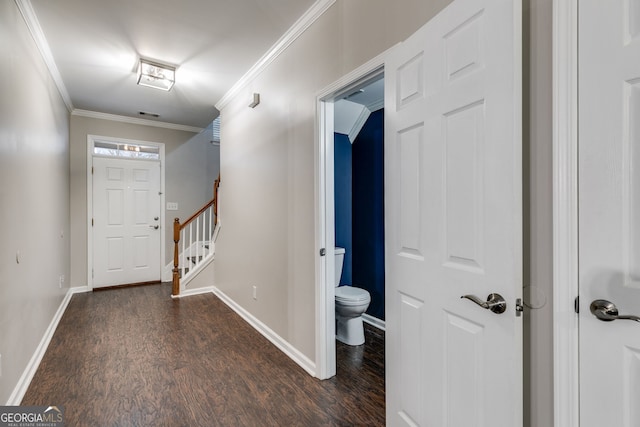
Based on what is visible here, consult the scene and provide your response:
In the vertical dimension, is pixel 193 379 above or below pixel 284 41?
below

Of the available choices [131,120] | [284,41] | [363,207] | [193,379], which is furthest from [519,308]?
[131,120]

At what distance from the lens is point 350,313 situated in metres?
2.67

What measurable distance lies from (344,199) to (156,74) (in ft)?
7.26

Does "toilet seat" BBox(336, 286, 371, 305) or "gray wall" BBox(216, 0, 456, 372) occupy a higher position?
"gray wall" BBox(216, 0, 456, 372)

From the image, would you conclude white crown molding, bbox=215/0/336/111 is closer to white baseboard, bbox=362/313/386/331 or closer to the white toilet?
the white toilet

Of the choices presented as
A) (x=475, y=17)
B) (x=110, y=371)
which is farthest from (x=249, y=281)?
(x=475, y=17)

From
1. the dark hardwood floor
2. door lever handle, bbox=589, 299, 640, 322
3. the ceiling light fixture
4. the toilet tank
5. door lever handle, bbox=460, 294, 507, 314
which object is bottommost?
the dark hardwood floor

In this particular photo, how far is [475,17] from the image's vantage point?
3.71 feet

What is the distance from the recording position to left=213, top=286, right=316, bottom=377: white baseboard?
7.57 feet

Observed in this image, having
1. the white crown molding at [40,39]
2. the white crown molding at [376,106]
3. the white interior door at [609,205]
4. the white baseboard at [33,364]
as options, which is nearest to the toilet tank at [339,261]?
the white crown molding at [376,106]

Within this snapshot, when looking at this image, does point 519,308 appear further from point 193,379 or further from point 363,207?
point 363,207

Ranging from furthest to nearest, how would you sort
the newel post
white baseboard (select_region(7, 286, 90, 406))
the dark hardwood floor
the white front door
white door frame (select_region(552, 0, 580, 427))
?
the white front door → the newel post → white baseboard (select_region(7, 286, 90, 406)) → the dark hardwood floor → white door frame (select_region(552, 0, 580, 427))

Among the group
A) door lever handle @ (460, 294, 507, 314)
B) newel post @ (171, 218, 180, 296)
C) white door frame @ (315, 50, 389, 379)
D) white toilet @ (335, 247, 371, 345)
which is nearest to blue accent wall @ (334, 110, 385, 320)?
white toilet @ (335, 247, 371, 345)

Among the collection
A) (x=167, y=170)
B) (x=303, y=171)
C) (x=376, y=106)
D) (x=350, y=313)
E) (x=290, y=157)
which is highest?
(x=376, y=106)
